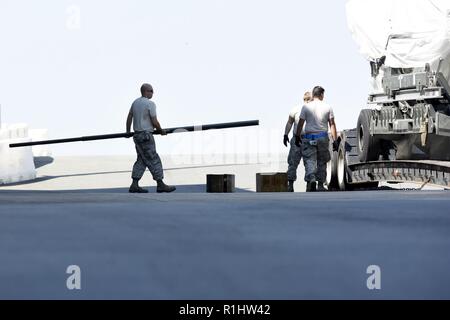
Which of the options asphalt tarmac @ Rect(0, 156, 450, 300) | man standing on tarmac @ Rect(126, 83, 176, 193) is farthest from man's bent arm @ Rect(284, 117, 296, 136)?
asphalt tarmac @ Rect(0, 156, 450, 300)

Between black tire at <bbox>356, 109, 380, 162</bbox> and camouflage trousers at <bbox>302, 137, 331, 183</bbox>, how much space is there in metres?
3.29

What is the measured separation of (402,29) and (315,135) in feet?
10.3

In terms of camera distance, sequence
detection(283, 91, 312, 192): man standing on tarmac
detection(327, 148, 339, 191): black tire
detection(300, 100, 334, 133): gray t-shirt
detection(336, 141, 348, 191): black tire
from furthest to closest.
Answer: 1. detection(327, 148, 339, 191): black tire
2. detection(336, 141, 348, 191): black tire
3. detection(283, 91, 312, 192): man standing on tarmac
4. detection(300, 100, 334, 133): gray t-shirt

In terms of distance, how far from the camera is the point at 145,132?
727 inches

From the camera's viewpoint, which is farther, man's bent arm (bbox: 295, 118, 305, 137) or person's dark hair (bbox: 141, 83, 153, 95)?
man's bent arm (bbox: 295, 118, 305, 137)

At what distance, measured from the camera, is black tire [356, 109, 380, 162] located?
2265cm

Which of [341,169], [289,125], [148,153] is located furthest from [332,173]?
[148,153]

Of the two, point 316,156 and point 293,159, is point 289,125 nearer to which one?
point 293,159

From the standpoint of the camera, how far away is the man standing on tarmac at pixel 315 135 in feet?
62.5

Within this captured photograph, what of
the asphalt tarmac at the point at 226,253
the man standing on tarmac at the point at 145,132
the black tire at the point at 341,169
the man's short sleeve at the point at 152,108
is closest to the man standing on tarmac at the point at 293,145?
the man standing on tarmac at the point at 145,132

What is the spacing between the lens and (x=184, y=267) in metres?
6.47

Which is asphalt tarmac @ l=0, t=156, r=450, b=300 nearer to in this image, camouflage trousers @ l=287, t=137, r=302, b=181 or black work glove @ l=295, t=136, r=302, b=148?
black work glove @ l=295, t=136, r=302, b=148

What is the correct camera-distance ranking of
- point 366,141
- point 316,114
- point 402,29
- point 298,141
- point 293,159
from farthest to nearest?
1. point 366,141
2. point 402,29
3. point 293,159
4. point 298,141
5. point 316,114

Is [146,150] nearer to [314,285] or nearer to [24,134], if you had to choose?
[314,285]
